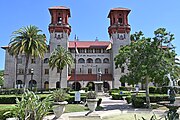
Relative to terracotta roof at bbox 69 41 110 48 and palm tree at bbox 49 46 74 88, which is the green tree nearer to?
palm tree at bbox 49 46 74 88

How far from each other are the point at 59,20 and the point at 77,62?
47.0ft

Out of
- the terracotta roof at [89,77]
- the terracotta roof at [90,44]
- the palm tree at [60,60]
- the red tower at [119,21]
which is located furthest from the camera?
the terracotta roof at [90,44]

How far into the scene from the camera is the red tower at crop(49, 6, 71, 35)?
200 feet

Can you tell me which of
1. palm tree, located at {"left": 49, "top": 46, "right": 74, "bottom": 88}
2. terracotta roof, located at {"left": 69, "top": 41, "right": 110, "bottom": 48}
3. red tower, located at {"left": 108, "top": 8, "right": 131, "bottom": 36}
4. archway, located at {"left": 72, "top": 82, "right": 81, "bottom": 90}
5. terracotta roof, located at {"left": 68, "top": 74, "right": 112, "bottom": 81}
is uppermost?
red tower, located at {"left": 108, "top": 8, "right": 131, "bottom": 36}

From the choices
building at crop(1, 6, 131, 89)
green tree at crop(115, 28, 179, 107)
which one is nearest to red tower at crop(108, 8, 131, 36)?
building at crop(1, 6, 131, 89)

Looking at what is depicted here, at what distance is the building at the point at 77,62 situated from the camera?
60.9 meters

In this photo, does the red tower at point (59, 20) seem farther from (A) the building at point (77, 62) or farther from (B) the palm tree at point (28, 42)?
(B) the palm tree at point (28, 42)

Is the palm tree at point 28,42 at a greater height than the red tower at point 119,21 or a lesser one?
lesser

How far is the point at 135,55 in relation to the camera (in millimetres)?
24438

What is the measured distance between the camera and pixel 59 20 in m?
62.7

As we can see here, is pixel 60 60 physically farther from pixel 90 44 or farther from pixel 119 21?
pixel 119 21

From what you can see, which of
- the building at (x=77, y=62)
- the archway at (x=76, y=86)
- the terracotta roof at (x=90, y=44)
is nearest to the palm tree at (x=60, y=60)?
the building at (x=77, y=62)

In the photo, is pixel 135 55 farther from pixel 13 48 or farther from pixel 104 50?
pixel 104 50

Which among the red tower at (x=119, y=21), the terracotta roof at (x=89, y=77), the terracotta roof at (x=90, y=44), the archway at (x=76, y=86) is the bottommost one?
the archway at (x=76, y=86)
